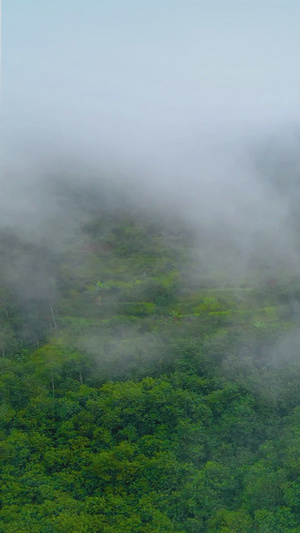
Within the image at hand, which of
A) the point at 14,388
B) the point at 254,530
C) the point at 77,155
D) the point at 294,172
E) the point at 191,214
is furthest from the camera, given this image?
the point at 77,155

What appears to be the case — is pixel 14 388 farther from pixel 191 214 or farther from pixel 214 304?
pixel 191 214

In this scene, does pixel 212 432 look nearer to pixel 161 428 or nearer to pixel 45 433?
pixel 161 428

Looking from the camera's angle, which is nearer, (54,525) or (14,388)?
(54,525)

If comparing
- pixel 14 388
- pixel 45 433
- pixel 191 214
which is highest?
pixel 191 214

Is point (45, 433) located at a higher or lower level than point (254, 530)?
higher

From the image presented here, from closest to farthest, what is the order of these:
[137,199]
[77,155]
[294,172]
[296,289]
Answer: [296,289] < [137,199] < [294,172] < [77,155]

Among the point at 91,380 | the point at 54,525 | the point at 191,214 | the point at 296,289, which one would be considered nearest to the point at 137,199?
the point at 191,214
